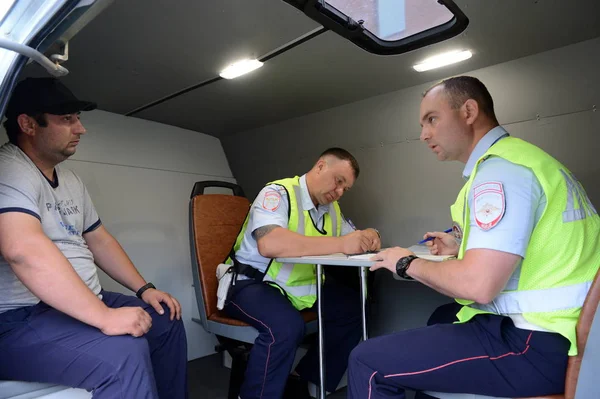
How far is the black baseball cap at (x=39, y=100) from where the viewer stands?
61.2 inches

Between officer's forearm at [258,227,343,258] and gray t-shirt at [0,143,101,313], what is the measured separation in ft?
2.62

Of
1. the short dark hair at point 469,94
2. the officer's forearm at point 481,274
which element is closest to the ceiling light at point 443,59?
the short dark hair at point 469,94

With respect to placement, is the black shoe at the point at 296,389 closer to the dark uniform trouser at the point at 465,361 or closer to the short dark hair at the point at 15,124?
the dark uniform trouser at the point at 465,361

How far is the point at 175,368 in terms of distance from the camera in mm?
1743

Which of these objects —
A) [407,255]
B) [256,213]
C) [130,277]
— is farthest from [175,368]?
[407,255]

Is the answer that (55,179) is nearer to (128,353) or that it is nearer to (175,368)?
(128,353)

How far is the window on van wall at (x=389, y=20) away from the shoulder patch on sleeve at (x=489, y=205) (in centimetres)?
101

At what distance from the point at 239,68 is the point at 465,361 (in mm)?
1943

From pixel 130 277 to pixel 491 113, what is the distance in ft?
5.80

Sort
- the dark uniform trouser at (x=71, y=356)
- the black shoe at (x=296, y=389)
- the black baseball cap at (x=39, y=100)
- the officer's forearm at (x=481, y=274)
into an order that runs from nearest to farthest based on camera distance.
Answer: the officer's forearm at (x=481, y=274)
the dark uniform trouser at (x=71, y=356)
the black baseball cap at (x=39, y=100)
the black shoe at (x=296, y=389)

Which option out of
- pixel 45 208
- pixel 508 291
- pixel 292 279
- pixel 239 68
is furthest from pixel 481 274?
pixel 239 68

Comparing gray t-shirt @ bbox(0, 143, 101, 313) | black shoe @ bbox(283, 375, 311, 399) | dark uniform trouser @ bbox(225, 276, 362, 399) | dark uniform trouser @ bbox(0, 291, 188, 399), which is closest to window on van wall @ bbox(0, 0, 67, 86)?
gray t-shirt @ bbox(0, 143, 101, 313)

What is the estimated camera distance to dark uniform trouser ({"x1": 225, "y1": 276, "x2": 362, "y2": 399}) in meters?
1.89

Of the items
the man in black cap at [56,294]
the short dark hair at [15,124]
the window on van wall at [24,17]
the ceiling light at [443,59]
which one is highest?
the ceiling light at [443,59]
